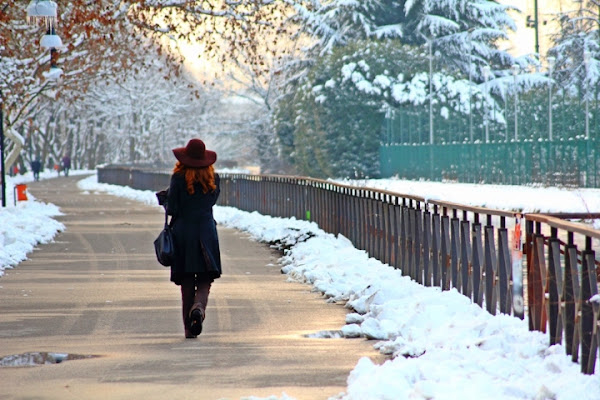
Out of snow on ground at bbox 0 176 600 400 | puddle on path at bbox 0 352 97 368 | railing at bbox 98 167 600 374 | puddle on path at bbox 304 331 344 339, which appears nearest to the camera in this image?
snow on ground at bbox 0 176 600 400

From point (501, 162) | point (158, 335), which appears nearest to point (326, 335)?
point (158, 335)

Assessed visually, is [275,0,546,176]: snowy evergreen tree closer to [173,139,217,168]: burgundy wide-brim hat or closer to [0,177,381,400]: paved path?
[0,177,381,400]: paved path

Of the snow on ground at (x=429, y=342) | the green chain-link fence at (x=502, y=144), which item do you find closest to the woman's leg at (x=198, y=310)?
the snow on ground at (x=429, y=342)

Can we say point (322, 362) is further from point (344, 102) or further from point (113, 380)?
point (344, 102)

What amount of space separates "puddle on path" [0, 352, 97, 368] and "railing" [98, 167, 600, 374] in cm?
357

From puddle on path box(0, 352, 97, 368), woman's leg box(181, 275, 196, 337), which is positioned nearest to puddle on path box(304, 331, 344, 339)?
woman's leg box(181, 275, 196, 337)

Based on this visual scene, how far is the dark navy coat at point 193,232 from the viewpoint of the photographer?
37.6 ft

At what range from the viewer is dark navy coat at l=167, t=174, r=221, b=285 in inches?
451

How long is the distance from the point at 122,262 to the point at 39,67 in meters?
18.6

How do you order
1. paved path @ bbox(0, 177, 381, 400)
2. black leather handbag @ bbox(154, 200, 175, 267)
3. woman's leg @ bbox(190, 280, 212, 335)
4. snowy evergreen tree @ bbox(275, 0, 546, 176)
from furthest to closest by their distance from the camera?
snowy evergreen tree @ bbox(275, 0, 546, 176), black leather handbag @ bbox(154, 200, 175, 267), woman's leg @ bbox(190, 280, 212, 335), paved path @ bbox(0, 177, 381, 400)

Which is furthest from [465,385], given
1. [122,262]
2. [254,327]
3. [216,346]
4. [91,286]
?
[122,262]

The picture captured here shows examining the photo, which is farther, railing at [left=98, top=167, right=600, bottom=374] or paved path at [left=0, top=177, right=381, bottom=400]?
paved path at [left=0, top=177, right=381, bottom=400]

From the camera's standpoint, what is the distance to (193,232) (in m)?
11.5

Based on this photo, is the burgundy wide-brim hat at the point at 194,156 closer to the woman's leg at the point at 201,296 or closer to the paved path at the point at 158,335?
the woman's leg at the point at 201,296
